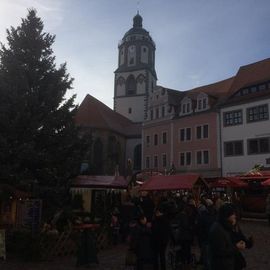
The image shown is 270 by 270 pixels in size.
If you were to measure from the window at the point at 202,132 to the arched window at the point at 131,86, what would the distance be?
23.3m

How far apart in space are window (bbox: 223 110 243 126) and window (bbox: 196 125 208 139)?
2702 millimetres

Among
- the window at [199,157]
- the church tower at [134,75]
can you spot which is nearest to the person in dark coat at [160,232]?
the window at [199,157]

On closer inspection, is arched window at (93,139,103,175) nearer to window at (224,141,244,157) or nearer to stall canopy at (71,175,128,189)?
window at (224,141,244,157)

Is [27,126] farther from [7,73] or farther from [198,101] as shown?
[198,101]

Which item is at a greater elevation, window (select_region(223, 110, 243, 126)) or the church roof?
the church roof

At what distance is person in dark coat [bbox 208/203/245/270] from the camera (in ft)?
19.2

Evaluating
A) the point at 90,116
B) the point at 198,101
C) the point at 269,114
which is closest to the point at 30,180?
the point at 269,114

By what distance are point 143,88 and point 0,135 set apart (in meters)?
47.8

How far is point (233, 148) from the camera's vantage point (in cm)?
3888

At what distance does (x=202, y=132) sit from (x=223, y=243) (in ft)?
123

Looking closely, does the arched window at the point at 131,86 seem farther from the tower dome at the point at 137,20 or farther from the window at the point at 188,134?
the window at the point at 188,134

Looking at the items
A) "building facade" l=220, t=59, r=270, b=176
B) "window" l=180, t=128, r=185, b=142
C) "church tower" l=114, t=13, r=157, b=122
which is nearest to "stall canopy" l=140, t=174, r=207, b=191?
"building facade" l=220, t=59, r=270, b=176

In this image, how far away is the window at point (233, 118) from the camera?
126 ft

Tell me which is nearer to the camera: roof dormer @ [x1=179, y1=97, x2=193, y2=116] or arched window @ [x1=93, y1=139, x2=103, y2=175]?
roof dormer @ [x1=179, y1=97, x2=193, y2=116]
